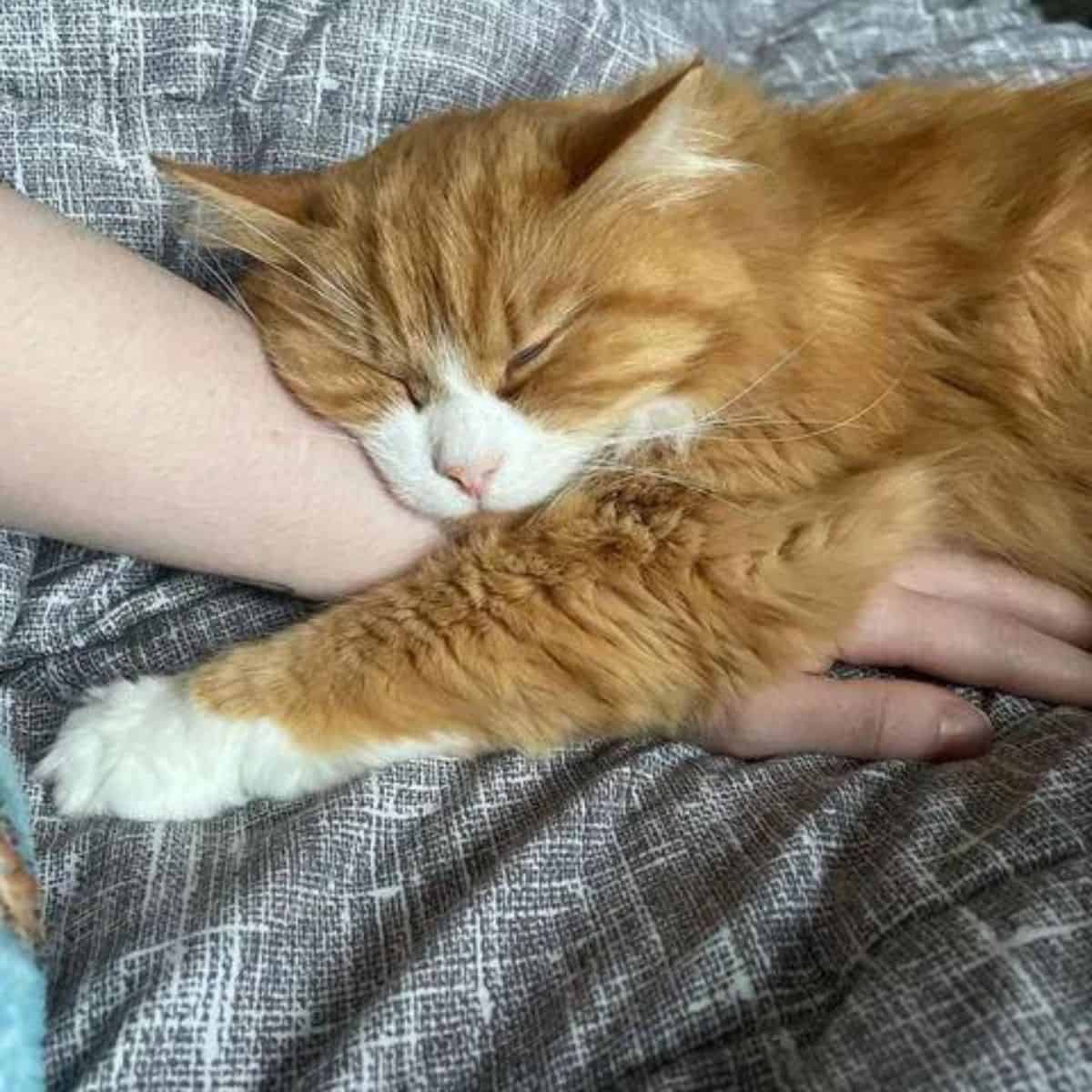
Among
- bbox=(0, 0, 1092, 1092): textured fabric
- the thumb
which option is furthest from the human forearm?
the thumb

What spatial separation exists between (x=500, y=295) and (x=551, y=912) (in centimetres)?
57

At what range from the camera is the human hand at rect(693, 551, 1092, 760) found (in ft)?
3.56

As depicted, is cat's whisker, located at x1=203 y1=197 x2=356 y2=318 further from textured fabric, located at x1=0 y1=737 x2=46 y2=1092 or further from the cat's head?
textured fabric, located at x1=0 y1=737 x2=46 y2=1092

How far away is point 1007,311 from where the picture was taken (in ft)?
3.96

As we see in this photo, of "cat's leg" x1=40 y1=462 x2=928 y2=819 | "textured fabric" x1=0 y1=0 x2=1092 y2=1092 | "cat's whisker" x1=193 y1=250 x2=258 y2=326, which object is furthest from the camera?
"cat's whisker" x1=193 y1=250 x2=258 y2=326

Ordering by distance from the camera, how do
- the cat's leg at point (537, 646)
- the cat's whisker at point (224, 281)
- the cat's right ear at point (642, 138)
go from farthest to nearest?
the cat's whisker at point (224, 281) < the cat's leg at point (537, 646) < the cat's right ear at point (642, 138)

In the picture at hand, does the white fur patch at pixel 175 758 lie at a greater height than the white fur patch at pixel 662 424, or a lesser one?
lesser

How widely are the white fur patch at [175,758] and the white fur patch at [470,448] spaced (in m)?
0.24

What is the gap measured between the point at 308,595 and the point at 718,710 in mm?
428

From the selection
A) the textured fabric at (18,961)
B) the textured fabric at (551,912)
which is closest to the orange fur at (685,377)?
the textured fabric at (551,912)

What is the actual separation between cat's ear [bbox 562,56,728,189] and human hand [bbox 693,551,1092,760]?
446 mm

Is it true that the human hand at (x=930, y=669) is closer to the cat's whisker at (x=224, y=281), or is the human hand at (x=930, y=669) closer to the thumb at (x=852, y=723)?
the thumb at (x=852, y=723)

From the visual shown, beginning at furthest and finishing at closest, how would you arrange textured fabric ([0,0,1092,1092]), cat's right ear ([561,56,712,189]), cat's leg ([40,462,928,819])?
cat's leg ([40,462,928,819]), cat's right ear ([561,56,712,189]), textured fabric ([0,0,1092,1092])

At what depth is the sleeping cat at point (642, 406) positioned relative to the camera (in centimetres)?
116
